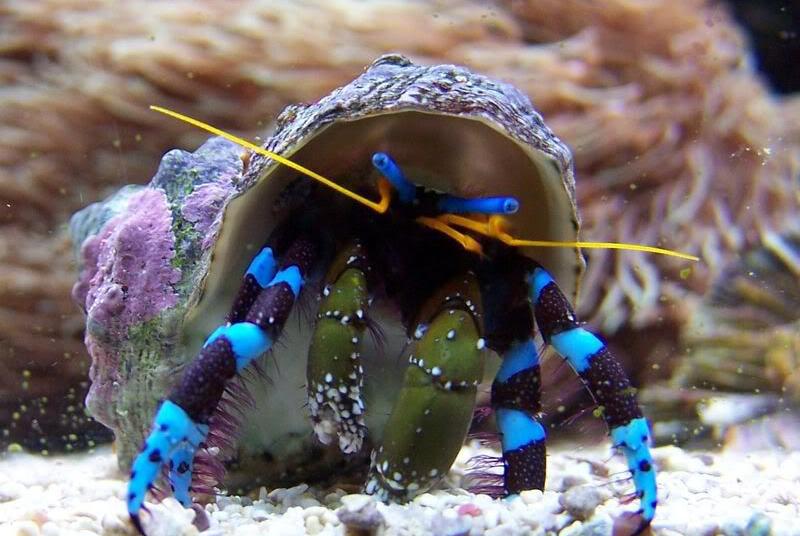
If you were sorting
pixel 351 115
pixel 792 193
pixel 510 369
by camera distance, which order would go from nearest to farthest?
pixel 351 115
pixel 510 369
pixel 792 193

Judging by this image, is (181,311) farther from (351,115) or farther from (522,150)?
(522,150)

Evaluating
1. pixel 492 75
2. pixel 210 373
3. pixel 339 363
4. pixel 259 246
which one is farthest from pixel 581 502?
pixel 492 75

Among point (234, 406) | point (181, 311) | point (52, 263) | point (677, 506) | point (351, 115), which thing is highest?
point (351, 115)

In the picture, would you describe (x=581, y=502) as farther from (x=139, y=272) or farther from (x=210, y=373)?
(x=139, y=272)

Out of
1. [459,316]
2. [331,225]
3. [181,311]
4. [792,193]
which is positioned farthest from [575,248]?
[792,193]

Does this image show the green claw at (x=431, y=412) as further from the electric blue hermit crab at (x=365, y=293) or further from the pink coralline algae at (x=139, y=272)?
the pink coralline algae at (x=139, y=272)

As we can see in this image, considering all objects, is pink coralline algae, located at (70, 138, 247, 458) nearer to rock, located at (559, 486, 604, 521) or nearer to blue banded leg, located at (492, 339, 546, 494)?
blue banded leg, located at (492, 339, 546, 494)
